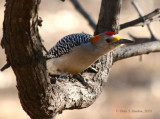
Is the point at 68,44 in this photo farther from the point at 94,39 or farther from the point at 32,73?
the point at 32,73

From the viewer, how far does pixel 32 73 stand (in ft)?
7.72

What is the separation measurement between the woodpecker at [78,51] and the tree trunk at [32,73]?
0.38m

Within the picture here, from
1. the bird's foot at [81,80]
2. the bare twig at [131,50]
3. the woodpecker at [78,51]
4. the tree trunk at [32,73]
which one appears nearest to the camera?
the tree trunk at [32,73]

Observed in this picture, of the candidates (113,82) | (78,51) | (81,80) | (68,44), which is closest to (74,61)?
(78,51)

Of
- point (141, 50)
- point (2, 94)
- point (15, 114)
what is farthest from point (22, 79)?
point (2, 94)

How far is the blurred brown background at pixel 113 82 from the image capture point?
26.9 ft

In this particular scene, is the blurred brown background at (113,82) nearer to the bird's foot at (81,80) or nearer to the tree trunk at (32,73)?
the bird's foot at (81,80)

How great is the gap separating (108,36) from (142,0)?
26.2 feet

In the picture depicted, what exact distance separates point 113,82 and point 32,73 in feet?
23.1

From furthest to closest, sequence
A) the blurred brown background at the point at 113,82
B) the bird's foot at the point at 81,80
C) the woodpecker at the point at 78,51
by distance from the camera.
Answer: the blurred brown background at the point at 113,82
the woodpecker at the point at 78,51
the bird's foot at the point at 81,80

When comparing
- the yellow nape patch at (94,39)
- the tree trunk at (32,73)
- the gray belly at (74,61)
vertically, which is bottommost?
the tree trunk at (32,73)

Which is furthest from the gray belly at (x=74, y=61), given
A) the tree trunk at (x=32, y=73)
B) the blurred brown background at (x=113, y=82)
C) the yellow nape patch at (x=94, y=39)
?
the blurred brown background at (x=113, y=82)

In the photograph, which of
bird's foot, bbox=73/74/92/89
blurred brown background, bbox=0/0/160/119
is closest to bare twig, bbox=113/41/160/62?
bird's foot, bbox=73/74/92/89

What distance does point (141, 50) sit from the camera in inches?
163
